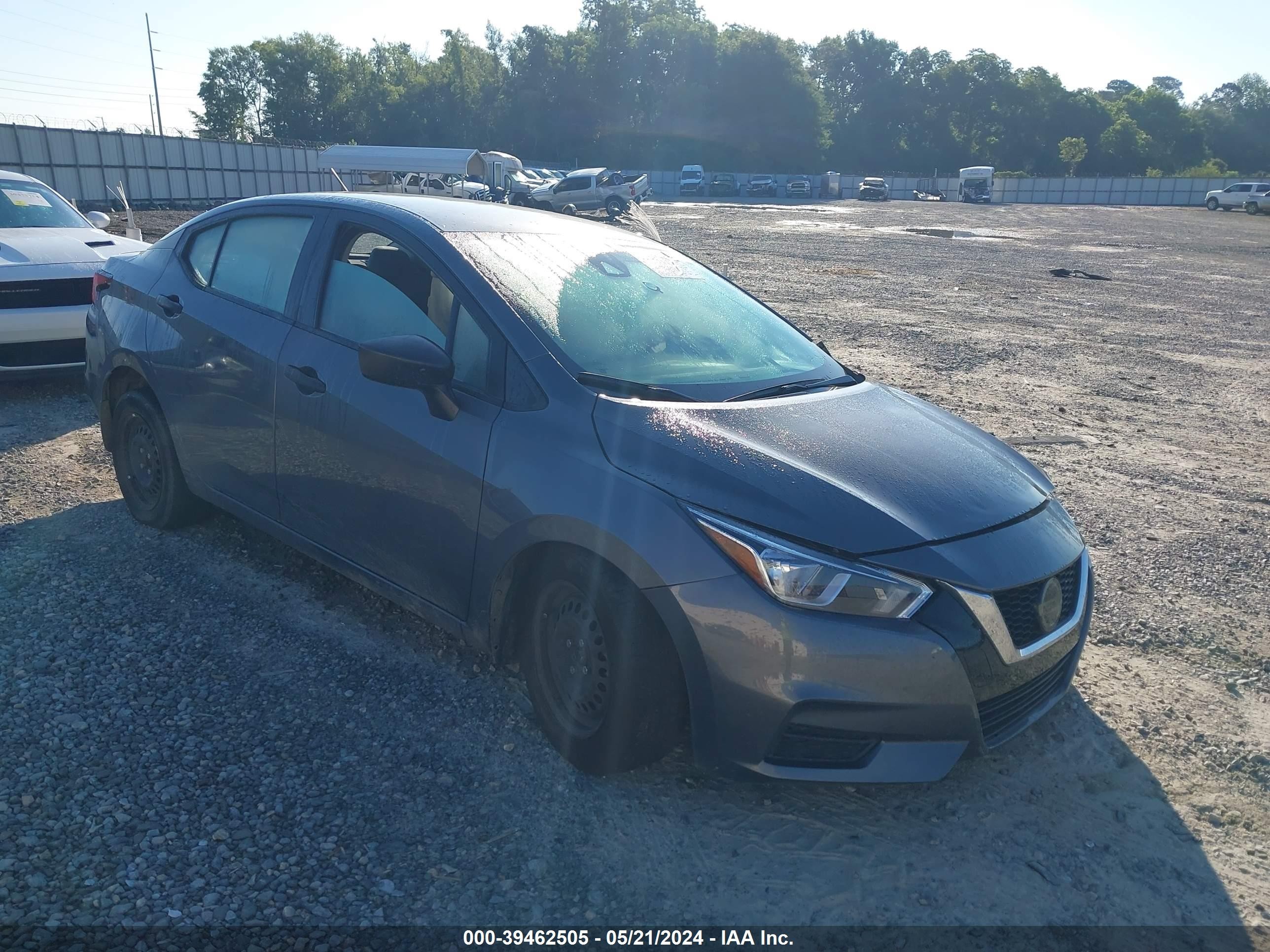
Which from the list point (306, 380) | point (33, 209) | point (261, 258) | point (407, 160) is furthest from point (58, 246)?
point (407, 160)

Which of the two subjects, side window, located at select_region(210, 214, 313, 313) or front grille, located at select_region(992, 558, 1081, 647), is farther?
side window, located at select_region(210, 214, 313, 313)

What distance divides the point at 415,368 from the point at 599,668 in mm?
1175

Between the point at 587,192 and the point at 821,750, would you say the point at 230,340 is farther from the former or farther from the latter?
the point at 587,192

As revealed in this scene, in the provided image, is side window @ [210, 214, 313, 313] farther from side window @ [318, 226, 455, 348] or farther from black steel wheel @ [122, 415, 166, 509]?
black steel wheel @ [122, 415, 166, 509]

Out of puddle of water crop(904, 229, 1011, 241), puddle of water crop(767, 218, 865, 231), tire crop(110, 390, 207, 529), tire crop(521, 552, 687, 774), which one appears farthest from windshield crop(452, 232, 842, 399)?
puddle of water crop(767, 218, 865, 231)

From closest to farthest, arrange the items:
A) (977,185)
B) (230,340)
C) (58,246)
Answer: (230,340) < (58,246) < (977,185)

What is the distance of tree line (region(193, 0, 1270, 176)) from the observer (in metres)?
90.9

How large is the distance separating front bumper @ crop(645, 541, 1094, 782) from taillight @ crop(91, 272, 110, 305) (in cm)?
398

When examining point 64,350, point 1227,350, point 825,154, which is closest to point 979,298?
point 1227,350

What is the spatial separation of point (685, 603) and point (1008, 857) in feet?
4.04

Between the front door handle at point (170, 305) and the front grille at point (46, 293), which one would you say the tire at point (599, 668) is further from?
the front grille at point (46, 293)

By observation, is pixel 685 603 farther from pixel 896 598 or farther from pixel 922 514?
pixel 922 514

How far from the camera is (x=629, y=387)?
3180 millimetres

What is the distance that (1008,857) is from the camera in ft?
9.09
